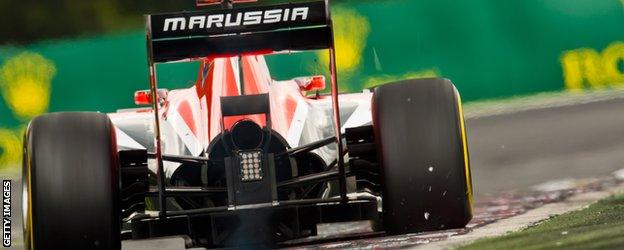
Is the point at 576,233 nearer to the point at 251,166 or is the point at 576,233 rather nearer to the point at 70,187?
the point at 251,166

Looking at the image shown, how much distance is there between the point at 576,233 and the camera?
Result: 10570 millimetres

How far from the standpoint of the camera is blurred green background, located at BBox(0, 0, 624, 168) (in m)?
14.8

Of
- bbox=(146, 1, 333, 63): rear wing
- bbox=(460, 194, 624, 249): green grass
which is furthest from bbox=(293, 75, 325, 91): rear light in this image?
bbox=(146, 1, 333, 63): rear wing

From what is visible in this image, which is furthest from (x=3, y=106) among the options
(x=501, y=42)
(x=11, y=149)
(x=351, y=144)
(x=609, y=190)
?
(x=351, y=144)

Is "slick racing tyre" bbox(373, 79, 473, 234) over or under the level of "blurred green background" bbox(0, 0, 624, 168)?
under

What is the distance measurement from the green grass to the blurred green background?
8.79 feet

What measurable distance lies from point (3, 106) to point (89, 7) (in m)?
1.35

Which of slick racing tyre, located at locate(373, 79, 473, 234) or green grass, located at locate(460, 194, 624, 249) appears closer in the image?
slick racing tyre, located at locate(373, 79, 473, 234)

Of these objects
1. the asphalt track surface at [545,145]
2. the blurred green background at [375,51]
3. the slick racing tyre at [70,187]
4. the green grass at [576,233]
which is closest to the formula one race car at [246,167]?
the slick racing tyre at [70,187]

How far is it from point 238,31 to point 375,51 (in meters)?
7.36

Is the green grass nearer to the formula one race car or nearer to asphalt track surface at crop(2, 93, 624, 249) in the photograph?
asphalt track surface at crop(2, 93, 624, 249)

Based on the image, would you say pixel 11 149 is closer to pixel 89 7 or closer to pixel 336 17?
pixel 89 7

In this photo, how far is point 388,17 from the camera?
1512 centimetres

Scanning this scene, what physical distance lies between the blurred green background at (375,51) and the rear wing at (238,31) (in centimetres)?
682
